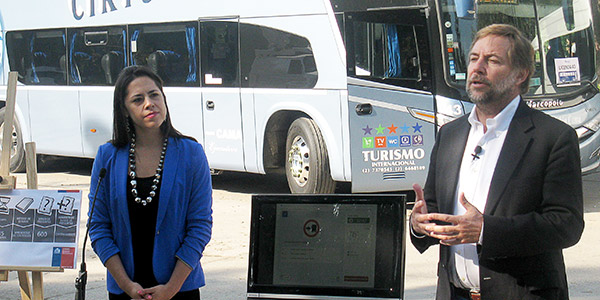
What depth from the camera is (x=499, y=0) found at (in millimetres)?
10094

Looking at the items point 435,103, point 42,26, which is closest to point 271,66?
point 435,103

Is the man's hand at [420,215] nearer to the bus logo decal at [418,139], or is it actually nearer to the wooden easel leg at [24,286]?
the wooden easel leg at [24,286]

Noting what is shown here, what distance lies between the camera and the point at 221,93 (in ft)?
37.7

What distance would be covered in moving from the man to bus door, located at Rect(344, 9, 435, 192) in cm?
662

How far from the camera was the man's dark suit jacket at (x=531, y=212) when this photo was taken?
287 centimetres

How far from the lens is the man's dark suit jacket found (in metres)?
2.87

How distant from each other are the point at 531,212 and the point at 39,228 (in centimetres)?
311

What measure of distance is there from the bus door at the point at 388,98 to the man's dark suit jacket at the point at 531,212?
6.76 meters

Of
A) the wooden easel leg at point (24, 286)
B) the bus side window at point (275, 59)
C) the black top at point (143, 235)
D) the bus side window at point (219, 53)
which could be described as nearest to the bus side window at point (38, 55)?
the bus side window at point (219, 53)

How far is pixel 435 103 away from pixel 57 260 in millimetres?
5825

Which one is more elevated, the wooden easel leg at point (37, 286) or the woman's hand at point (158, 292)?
the woman's hand at point (158, 292)

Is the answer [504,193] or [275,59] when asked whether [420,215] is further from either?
[275,59]

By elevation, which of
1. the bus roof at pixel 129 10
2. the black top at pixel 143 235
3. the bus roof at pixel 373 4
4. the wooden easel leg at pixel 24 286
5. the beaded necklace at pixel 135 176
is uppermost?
the bus roof at pixel 129 10

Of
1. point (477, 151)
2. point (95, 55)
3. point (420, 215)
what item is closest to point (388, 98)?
point (95, 55)
